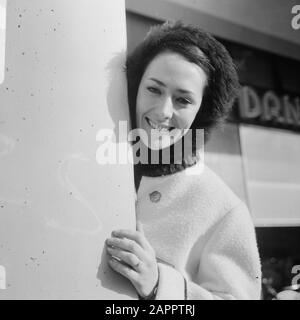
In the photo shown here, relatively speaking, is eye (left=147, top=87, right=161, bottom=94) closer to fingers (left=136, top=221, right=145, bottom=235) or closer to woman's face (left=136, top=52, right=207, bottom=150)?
woman's face (left=136, top=52, right=207, bottom=150)

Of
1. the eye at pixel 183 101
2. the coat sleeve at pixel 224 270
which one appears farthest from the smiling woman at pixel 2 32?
the coat sleeve at pixel 224 270

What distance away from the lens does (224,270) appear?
0.82m

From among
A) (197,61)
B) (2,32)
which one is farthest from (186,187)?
(2,32)

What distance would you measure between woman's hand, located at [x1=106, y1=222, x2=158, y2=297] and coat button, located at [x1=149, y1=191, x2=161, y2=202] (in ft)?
0.38

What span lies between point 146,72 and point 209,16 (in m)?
0.38

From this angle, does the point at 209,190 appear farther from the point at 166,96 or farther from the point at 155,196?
the point at 166,96

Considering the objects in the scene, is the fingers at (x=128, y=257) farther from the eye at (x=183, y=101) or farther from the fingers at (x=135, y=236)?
the eye at (x=183, y=101)

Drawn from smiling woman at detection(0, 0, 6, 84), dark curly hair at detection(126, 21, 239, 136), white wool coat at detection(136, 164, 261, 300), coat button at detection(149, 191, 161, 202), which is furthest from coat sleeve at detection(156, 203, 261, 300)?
smiling woman at detection(0, 0, 6, 84)

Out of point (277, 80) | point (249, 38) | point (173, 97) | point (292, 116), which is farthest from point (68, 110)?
point (277, 80)

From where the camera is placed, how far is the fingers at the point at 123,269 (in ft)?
2.50

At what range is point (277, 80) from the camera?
1833 millimetres

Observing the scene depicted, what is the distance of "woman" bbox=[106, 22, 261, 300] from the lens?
0.83 m

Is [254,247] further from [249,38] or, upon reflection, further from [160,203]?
[249,38]

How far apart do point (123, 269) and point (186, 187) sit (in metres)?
0.25
